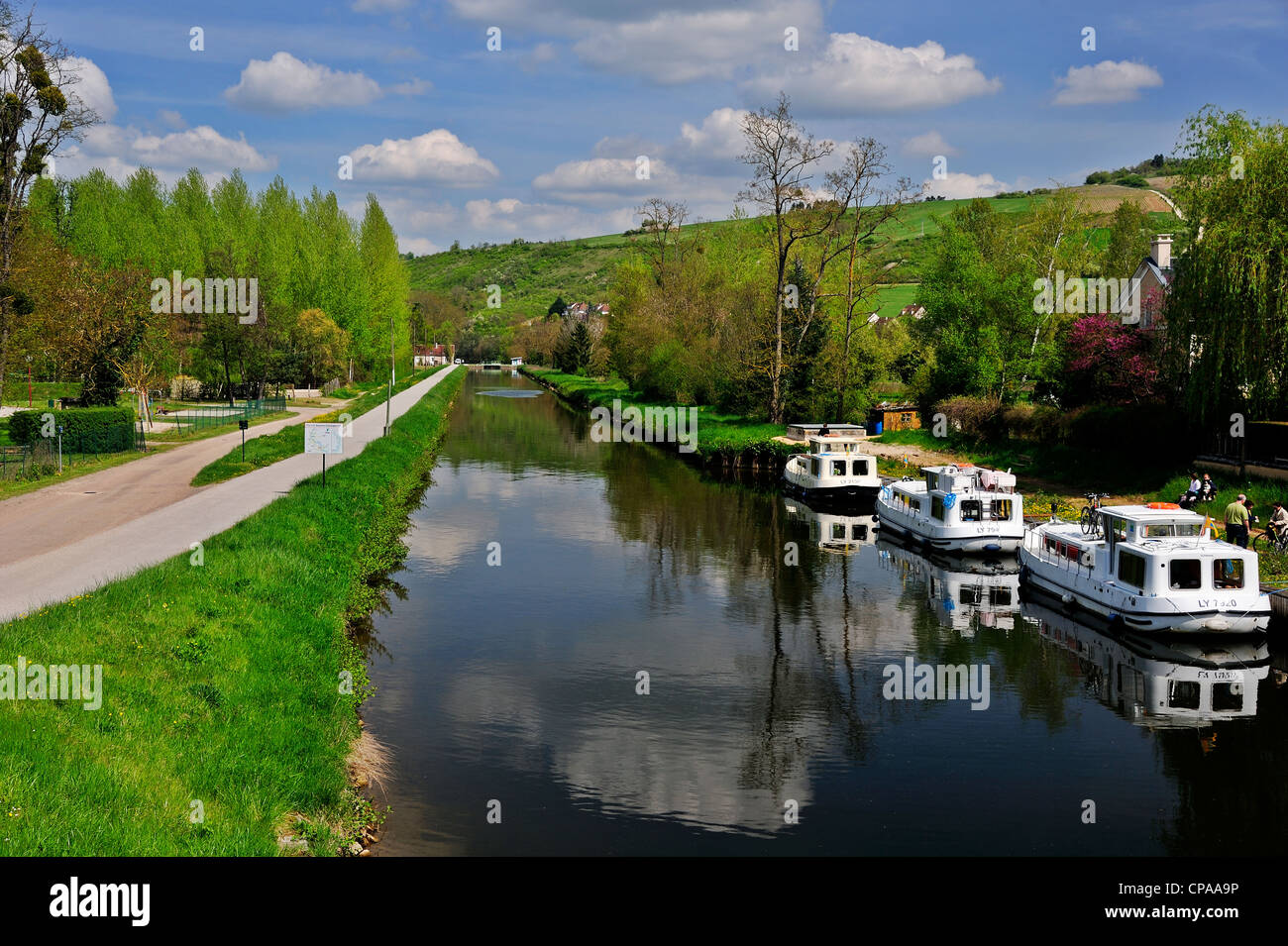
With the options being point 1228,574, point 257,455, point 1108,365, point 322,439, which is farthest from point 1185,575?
point 257,455

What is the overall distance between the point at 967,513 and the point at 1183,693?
1439 centimetres

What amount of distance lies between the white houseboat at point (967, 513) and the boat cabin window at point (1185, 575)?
10.3 metres

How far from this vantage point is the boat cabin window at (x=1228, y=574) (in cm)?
2433

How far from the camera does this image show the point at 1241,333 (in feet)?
114

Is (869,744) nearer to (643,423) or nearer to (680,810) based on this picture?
(680,810)

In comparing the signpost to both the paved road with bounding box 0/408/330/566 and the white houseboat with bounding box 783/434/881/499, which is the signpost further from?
the white houseboat with bounding box 783/434/881/499

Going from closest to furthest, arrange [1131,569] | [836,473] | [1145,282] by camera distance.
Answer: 1. [1131,569]
2. [836,473]
3. [1145,282]

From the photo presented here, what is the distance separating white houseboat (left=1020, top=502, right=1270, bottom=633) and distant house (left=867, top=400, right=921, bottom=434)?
36.7m

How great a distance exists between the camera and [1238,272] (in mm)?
34875

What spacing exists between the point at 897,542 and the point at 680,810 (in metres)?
24.7

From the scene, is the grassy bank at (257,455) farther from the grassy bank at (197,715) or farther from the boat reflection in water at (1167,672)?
the boat reflection in water at (1167,672)

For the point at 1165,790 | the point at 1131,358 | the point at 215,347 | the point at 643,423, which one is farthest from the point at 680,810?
the point at 215,347

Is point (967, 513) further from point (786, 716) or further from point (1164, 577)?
point (786, 716)

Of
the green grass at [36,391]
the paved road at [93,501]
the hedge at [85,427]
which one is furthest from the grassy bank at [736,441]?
the green grass at [36,391]
